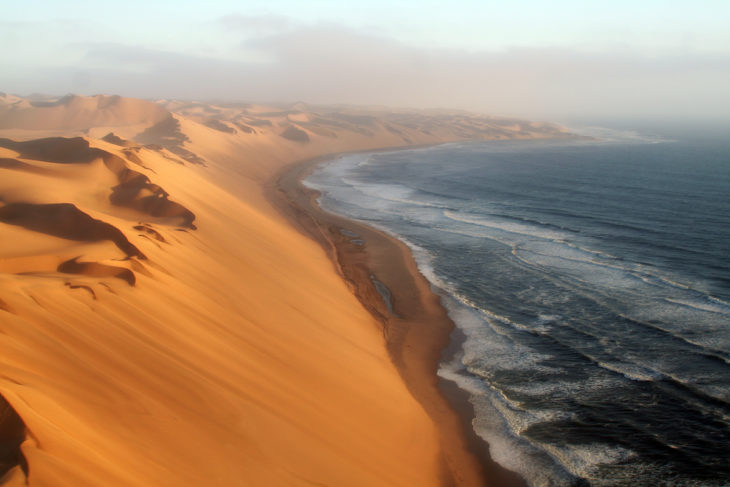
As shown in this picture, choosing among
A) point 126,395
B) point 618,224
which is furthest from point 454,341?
point 618,224

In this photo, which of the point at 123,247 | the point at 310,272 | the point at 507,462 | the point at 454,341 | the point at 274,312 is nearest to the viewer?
the point at 507,462

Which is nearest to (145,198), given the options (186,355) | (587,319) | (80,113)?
(186,355)

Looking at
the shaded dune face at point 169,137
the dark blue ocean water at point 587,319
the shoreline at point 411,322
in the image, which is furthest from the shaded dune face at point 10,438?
the shaded dune face at point 169,137

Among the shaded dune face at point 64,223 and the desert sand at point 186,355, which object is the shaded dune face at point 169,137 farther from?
the shaded dune face at point 64,223

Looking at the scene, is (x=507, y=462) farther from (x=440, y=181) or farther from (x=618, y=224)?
(x=440, y=181)

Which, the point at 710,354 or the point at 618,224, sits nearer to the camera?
the point at 710,354
